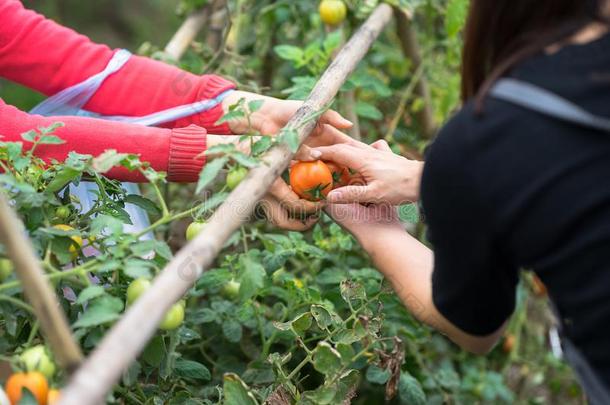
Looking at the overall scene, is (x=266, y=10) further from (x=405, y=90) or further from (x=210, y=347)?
(x=210, y=347)

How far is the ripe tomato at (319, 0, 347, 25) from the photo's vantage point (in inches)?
74.2

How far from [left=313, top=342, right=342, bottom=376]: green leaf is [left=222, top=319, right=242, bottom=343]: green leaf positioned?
28cm

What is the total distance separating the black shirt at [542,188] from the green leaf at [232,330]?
67 cm

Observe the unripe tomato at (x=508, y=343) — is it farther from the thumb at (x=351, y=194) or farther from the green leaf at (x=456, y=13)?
the thumb at (x=351, y=194)

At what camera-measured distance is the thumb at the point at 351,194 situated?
1.22 meters

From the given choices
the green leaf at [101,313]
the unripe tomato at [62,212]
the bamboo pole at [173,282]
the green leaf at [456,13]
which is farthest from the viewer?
the green leaf at [456,13]

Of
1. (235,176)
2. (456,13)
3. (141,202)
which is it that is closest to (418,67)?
(456,13)

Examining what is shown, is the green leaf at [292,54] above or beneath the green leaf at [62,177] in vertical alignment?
beneath

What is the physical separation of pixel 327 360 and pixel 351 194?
0.82 ft

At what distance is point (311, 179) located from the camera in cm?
125

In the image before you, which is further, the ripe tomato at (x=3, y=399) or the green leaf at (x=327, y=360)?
the green leaf at (x=327, y=360)

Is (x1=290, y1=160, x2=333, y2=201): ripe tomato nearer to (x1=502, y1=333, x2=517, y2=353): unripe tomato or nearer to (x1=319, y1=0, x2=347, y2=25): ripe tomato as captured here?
(x1=319, y1=0, x2=347, y2=25): ripe tomato

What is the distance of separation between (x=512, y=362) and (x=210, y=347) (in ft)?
3.81

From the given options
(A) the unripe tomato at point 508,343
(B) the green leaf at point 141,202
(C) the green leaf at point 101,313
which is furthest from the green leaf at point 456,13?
(C) the green leaf at point 101,313
